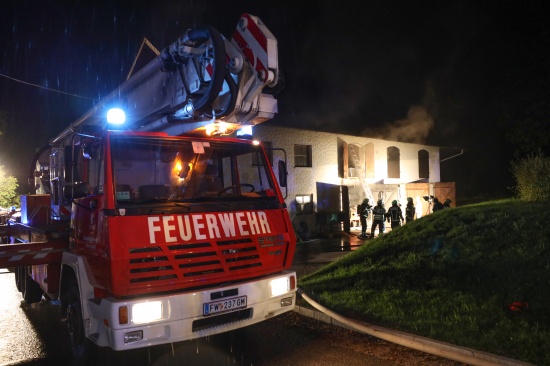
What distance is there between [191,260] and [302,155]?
1583 centimetres

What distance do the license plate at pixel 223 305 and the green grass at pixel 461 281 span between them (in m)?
2.05

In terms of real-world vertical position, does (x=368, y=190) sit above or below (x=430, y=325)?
above

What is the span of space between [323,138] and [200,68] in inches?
618

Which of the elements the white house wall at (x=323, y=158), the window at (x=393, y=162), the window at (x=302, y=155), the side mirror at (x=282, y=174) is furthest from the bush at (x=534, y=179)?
the window at (x=393, y=162)

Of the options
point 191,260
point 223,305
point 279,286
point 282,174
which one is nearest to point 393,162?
point 282,174

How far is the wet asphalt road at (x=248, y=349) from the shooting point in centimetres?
474

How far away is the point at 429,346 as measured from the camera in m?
4.73

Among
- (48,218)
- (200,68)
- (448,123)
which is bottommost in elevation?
(48,218)

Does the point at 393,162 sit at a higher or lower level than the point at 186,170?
higher

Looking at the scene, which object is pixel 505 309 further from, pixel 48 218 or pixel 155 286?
pixel 48 218

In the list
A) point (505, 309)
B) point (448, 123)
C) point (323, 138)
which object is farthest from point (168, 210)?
point (448, 123)

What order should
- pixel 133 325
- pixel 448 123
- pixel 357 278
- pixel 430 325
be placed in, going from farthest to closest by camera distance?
pixel 448 123 < pixel 357 278 < pixel 430 325 < pixel 133 325

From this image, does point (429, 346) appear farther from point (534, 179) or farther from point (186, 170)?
point (534, 179)

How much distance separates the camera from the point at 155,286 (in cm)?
406
